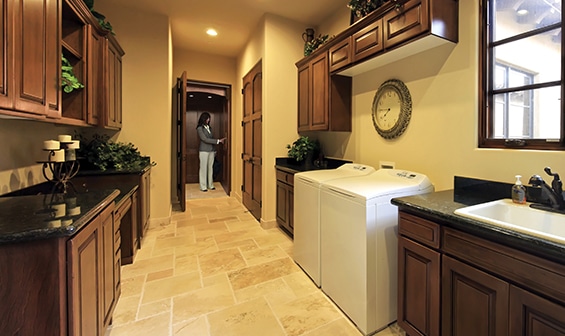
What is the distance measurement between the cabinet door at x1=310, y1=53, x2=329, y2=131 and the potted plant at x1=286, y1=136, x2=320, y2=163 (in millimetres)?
260

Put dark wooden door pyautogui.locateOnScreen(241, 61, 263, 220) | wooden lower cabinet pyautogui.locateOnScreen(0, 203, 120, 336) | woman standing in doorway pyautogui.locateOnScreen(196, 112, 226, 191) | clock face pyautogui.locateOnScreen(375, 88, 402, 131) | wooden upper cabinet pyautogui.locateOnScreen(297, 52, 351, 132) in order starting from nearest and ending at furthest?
wooden lower cabinet pyautogui.locateOnScreen(0, 203, 120, 336) < clock face pyautogui.locateOnScreen(375, 88, 402, 131) < wooden upper cabinet pyautogui.locateOnScreen(297, 52, 351, 132) < dark wooden door pyautogui.locateOnScreen(241, 61, 263, 220) < woman standing in doorway pyautogui.locateOnScreen(196, 112, 226, 191)

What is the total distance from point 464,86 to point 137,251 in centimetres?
336

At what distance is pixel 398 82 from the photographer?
233 cm

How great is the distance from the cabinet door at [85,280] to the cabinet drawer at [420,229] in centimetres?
159

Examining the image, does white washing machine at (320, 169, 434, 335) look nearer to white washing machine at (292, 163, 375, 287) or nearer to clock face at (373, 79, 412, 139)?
white washing machine at (292, 163, 375, 287)

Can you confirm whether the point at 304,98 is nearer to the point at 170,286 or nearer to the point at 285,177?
the point at 285,177

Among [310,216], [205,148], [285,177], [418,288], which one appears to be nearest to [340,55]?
[285,177]

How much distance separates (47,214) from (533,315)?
1.99 m

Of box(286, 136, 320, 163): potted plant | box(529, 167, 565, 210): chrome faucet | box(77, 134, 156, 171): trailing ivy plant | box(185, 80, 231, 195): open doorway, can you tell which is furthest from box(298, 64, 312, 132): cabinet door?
box(185, 80, 231, 195): open doorway

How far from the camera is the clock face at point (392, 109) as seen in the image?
2.27 m

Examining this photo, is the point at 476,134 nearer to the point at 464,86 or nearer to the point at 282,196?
the point at 464,86

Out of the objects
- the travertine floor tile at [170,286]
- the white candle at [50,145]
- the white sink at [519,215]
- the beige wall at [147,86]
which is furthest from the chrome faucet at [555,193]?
the beige wall at [147,86]

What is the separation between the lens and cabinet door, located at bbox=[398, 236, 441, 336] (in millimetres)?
1343

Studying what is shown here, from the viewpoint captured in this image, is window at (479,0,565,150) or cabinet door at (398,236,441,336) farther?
window at (479,0,565,150)
